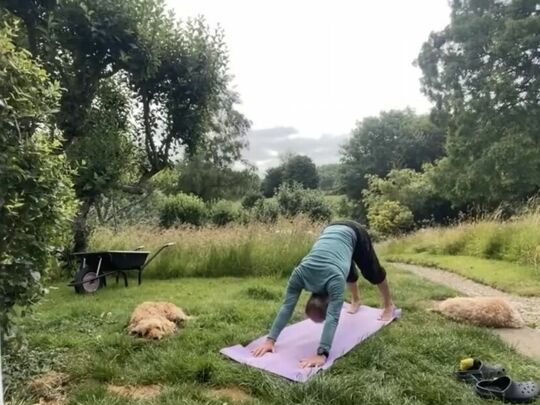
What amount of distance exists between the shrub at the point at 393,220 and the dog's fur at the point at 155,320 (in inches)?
672

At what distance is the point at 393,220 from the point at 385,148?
10.7m

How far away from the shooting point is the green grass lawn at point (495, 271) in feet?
22.7

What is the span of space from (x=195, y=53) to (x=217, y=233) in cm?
323

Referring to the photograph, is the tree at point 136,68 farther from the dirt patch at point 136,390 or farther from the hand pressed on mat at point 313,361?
the hand pressed on mat at point 313,361

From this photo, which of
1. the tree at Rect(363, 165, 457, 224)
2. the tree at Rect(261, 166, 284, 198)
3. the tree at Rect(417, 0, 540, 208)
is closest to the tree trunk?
the tree at Rect(417, 0, 540, 208)

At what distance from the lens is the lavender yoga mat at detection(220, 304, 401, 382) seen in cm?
342

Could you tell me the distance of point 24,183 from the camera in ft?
9.27

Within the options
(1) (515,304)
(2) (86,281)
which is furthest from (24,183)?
(1) (515,304)

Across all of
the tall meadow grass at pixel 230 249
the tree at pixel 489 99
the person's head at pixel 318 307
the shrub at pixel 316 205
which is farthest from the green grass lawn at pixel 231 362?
the tree at pixel 489 99

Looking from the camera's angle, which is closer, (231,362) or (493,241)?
(231,362)

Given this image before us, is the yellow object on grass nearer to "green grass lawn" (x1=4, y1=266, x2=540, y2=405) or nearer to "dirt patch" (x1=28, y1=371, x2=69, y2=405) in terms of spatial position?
"green grass lawn" (x1=4, y1=266, x2=540, y2=405)

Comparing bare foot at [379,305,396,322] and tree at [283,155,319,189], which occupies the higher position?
tree at [283,155,319,189]

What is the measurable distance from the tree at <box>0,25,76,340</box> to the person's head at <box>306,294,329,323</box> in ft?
6.42

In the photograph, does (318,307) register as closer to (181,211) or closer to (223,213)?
(181,211)
